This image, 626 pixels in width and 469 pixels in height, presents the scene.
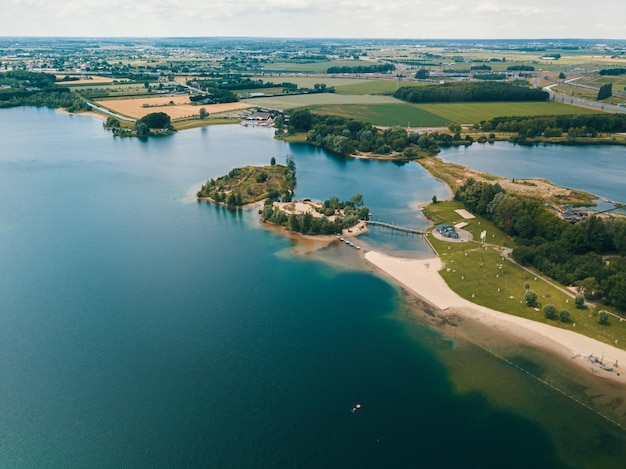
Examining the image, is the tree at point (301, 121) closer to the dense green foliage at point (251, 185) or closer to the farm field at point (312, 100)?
the farm field at point (312, 100)

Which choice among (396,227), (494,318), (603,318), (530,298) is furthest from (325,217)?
(603,318)

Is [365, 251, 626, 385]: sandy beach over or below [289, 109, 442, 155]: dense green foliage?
below

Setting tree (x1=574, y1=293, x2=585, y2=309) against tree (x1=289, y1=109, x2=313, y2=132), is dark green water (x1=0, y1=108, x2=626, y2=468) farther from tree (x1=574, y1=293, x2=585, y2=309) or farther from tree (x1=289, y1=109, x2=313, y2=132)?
tree (x1=289, y1=109, x2=313, y2=132)

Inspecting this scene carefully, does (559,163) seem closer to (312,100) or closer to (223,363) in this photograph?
(312,100)

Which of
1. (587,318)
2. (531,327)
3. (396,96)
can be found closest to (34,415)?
(531,327)

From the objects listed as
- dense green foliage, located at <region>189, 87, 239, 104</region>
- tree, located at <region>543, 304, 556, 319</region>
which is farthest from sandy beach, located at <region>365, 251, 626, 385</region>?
dense green foliage, located at <region>189, 87, 239, 104</region>

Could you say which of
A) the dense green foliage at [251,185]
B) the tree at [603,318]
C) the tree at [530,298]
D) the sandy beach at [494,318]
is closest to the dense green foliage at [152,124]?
the dense green foliage at [251,185]
